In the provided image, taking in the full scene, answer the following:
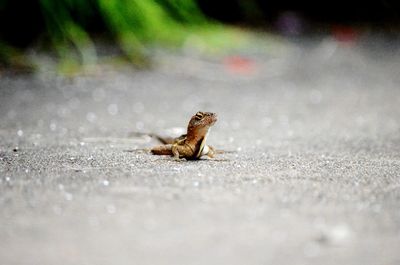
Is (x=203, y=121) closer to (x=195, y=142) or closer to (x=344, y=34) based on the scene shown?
(x=195, y=142)

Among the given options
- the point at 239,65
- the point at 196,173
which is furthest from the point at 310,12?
the point at 196,173

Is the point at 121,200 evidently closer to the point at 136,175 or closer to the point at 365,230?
the point at 136,175

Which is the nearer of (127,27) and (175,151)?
(175,151)

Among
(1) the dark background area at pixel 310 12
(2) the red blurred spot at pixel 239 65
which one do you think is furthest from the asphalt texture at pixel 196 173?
(1) the dark background area at pixel 310 12

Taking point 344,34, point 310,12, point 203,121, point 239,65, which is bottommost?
point 203,121

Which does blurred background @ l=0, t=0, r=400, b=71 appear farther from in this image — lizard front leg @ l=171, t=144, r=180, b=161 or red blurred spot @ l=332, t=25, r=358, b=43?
lizard front leg @ l=171, t=144, r=180, b=161

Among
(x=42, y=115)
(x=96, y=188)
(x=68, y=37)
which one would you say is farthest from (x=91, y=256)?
(x=68, y=37)
